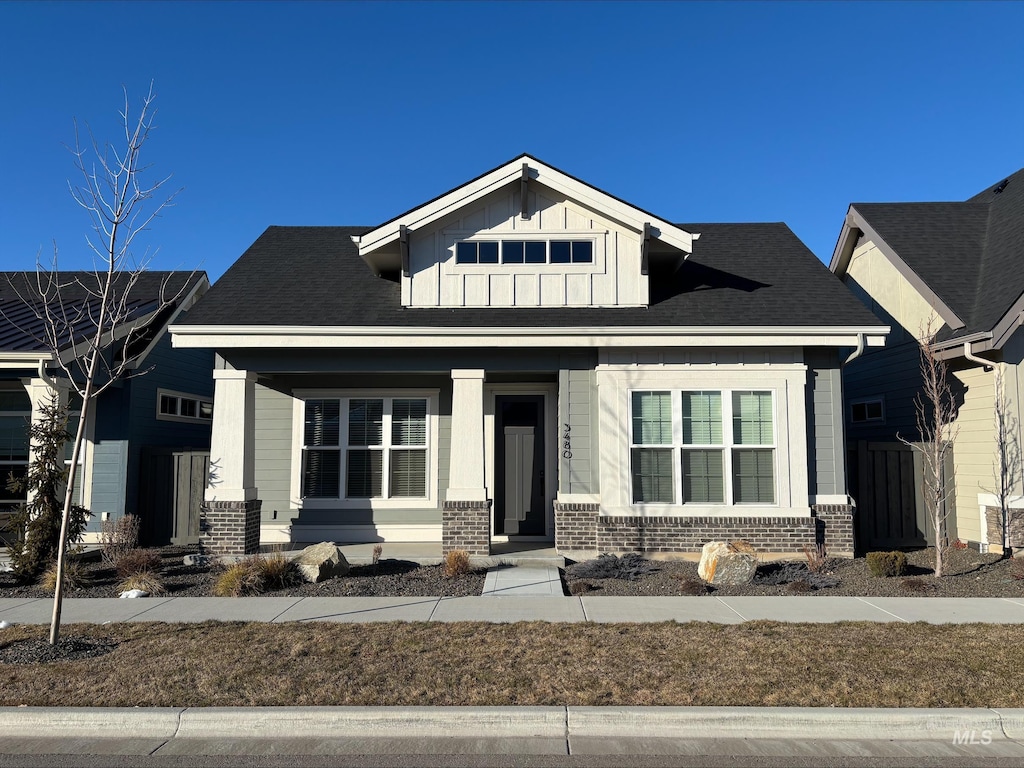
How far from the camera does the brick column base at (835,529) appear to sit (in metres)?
10.7

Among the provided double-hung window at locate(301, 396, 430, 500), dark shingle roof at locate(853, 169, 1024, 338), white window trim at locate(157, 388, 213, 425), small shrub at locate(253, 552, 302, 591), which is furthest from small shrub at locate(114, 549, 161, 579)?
dark shingle roof at locate(853, 169, 1024, 338)

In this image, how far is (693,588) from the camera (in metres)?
8.64

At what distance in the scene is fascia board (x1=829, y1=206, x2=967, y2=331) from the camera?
472 inches

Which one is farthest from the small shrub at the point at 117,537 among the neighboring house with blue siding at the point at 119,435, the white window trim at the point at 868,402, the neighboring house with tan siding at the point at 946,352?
the white window trim at the point at 868,402

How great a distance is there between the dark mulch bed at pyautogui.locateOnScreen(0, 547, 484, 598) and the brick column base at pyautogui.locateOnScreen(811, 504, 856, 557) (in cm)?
507

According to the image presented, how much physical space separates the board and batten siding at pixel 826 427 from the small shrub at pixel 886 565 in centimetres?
148

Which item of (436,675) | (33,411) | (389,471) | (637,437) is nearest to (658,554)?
(637,437)

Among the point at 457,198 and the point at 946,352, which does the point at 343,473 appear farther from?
the point at 946,352

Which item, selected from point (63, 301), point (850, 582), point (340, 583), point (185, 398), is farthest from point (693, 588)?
point (63, 301)

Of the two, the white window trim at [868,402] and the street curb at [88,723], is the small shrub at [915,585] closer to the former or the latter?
the white window trim at [868,402]

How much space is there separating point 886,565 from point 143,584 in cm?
933

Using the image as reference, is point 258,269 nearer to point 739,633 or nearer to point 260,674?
point 260,674

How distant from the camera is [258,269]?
43.8 ft

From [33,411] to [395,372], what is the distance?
592 cm
